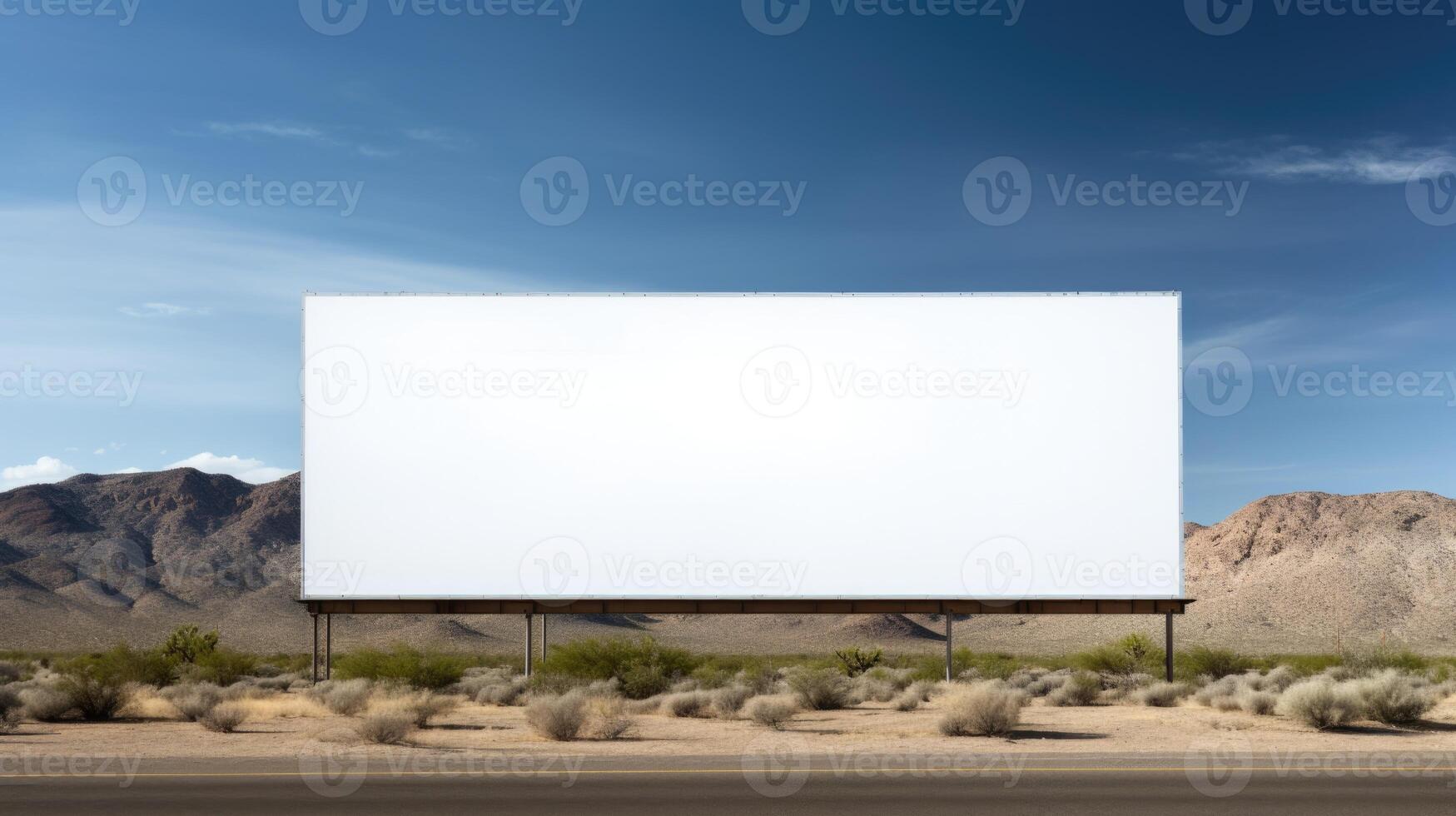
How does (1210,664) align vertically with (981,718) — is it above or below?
below

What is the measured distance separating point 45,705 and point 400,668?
6.92 metres

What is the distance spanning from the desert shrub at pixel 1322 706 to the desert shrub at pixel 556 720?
39.3ft

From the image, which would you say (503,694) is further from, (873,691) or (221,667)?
(221,667)

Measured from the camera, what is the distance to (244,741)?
17766 millimetres

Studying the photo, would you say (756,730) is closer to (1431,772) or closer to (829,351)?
(829,351)

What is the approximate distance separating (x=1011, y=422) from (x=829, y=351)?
4.05m

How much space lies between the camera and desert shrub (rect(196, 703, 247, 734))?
19031 mm

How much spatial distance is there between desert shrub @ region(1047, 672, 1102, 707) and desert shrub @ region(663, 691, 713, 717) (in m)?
7.85

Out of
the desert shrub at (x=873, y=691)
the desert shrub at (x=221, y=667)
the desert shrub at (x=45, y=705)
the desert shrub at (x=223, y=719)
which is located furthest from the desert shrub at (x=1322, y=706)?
the desert shrub at (x=221, y=667)

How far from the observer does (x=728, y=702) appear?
21.2 m

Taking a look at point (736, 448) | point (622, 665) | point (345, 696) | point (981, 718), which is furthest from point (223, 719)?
point (981, 718)

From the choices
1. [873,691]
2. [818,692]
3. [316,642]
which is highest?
[316,642]

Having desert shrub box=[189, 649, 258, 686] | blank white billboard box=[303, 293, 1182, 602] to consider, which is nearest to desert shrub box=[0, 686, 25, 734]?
blank white billboard box=[303, 293, 1182, 602]

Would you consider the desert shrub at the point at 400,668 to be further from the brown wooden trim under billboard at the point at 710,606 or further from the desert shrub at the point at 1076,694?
the desert shrub at the point at 1076,694
